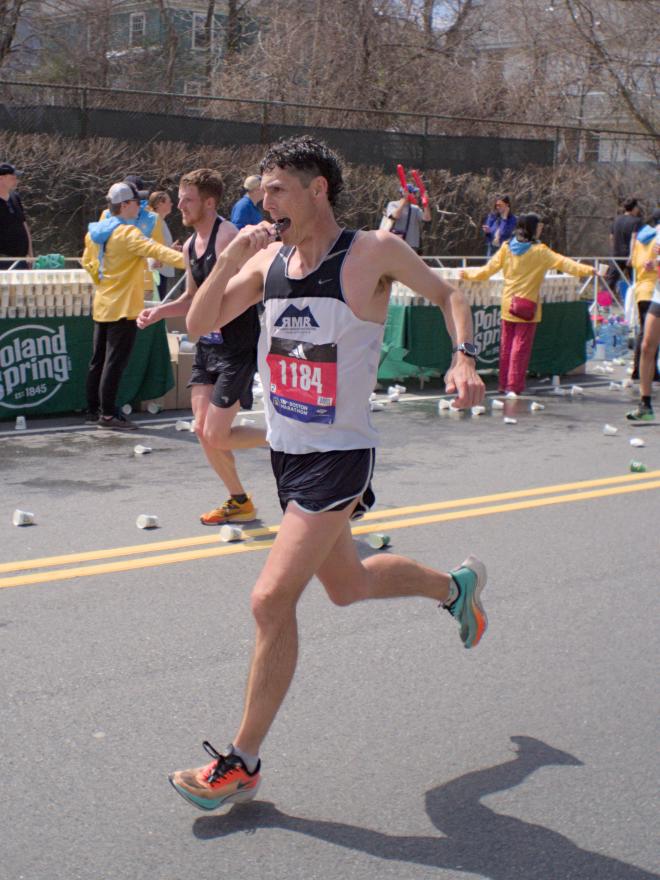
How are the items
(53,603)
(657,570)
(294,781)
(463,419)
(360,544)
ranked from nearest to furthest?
(294,781) < (53,603) < (657,570) < (360,544) < (463,419)

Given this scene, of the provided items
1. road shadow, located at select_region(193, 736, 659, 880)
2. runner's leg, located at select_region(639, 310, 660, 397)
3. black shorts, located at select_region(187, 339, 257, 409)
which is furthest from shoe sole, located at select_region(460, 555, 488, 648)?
runner's leg, located at select_region(639, 310, 660, 397)

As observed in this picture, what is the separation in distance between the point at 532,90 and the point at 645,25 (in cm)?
340

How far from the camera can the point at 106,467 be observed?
9.27 m

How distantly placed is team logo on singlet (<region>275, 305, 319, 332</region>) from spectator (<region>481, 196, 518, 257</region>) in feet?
49.7

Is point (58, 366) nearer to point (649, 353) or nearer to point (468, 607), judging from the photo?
point (649, 353)

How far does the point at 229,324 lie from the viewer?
746cm

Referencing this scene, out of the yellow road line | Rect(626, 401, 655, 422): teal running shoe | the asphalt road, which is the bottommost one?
Rect(626, 401, 655, 422): teal running shoe

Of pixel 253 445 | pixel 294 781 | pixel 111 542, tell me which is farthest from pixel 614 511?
pixel 294 781

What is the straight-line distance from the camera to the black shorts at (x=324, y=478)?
13.6 ft

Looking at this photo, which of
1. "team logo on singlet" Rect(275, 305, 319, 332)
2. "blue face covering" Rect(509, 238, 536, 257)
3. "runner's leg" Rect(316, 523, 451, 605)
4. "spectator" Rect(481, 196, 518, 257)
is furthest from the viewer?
"spectator" Rect(481, 196, 518, 257)

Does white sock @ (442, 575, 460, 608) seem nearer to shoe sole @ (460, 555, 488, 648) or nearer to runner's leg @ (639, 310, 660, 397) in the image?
shoe sole @ (460, 555, 488, 648)

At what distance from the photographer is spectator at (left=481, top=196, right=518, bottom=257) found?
19484mm

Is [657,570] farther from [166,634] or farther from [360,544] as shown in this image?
[166,634]

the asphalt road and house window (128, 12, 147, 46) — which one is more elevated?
house window (128, 12, 147, 46)
